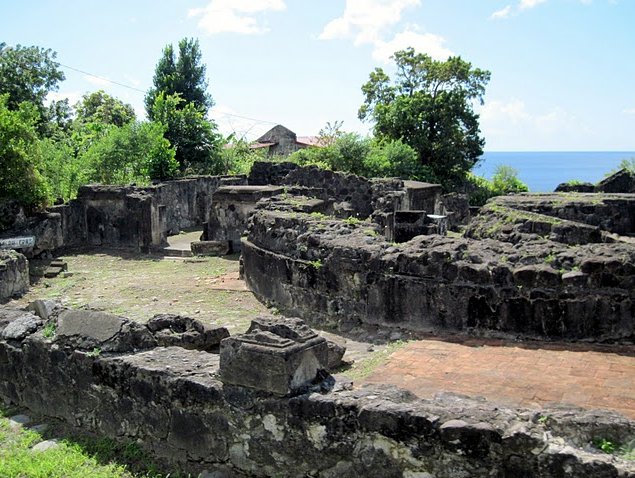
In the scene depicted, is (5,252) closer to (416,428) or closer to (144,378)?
(144,378)

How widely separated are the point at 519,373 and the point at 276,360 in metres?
2.95

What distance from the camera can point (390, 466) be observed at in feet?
13.1

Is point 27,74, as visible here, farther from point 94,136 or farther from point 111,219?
point 111,219

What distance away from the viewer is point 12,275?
12242 millimetres

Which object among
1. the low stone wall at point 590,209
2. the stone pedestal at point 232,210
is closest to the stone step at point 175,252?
the stone pedestal at point 232,210

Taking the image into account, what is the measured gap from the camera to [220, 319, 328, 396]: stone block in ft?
14.4

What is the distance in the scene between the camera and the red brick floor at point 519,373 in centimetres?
565

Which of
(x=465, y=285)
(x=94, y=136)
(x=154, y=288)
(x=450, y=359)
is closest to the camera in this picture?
(x=450, y=359)

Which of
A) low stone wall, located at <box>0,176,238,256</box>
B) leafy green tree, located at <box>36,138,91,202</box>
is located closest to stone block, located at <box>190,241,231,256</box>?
low stone wall, located at <box>0,176,238,256</box>

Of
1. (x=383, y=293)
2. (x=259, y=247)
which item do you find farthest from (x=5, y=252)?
(x=383, y=293)

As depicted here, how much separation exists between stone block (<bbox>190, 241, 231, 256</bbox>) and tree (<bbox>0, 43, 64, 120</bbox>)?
2089 cm

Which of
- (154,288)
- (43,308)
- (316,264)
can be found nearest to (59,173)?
(154,288)

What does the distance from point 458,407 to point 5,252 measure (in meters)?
11.0

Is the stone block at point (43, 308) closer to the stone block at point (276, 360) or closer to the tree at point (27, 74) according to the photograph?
the stone block at point (276, 360)
